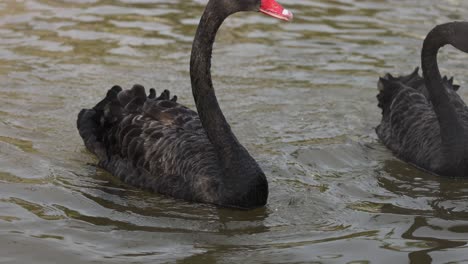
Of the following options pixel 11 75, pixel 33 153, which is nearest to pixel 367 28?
pixel 11 75

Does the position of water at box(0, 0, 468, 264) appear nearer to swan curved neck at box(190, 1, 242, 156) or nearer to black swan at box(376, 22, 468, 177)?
black swan at box(376, 22, 468, 177)

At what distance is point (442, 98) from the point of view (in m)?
7.39

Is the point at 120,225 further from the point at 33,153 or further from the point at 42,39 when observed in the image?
the point at 42,39

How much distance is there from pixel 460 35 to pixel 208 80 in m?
1.99

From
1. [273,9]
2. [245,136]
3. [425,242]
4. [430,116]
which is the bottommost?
[425,242]

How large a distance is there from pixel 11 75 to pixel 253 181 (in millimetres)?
3766

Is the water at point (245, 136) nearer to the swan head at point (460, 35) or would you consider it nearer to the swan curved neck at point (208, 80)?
the swan curved neck at point (208, 80)

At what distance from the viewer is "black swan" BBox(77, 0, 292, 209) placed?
6.18 m

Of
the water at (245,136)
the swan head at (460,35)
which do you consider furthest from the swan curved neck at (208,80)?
the swan head at (460,35)

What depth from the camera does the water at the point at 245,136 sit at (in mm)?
5562

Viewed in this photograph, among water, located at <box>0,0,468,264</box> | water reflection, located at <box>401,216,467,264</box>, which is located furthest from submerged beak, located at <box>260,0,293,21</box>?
water reflection, located at <box>401,216,467,264</box>

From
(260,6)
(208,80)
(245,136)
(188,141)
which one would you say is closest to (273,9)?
(260,6)

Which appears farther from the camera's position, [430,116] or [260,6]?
[430,116]

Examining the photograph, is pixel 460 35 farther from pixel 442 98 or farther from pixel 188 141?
pixel 188 141
